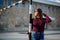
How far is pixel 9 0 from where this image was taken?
27281 millimetres

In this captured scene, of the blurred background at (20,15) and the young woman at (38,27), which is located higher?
the young woman at (38,27)

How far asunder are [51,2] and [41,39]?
67.6 feet

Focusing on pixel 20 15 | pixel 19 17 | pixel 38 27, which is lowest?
pixel 19 17

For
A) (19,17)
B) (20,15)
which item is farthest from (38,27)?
(20,15)

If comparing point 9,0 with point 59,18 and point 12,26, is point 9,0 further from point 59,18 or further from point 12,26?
point 59,18

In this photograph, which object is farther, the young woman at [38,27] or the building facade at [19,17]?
the building facade at [19,17]

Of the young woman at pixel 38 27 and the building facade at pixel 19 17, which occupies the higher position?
the young woman at pixel 38 27

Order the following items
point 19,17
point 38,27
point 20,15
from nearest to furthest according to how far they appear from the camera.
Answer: point 38,27
point 19,17
point 20,15

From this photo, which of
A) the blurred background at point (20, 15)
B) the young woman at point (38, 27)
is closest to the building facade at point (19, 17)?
the blurred background at point (20, 15)

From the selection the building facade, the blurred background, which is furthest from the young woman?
the building facade

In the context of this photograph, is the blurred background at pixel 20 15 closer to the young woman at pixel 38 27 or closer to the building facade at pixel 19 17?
the building facade at pixel 19 17

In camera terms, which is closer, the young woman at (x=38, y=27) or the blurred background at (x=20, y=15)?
the young woman at (x=38, y=27)

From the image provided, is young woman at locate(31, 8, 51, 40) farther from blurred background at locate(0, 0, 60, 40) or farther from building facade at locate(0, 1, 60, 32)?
building facade at locate(0, 1, 60, 32)

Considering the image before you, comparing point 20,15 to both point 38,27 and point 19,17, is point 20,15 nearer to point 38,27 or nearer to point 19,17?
point 19,17
